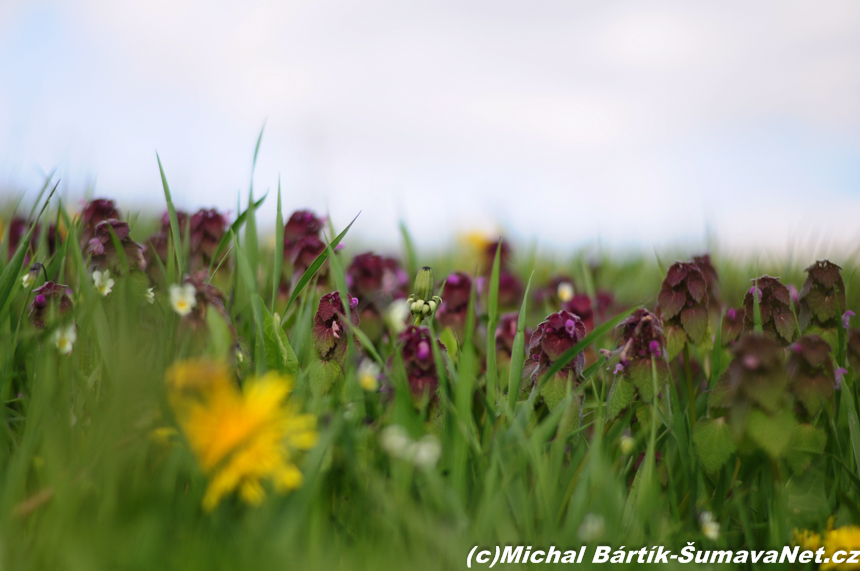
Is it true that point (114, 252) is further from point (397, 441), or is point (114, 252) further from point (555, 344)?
point (555, 344)

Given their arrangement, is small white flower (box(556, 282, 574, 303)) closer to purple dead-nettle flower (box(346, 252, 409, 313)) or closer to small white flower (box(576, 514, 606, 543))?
purple dead-nettle flower (box(346, 252, 409, 313))

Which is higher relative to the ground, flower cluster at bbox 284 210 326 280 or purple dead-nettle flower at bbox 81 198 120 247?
purple dead-nettle flower at bbox 81 198 120 247

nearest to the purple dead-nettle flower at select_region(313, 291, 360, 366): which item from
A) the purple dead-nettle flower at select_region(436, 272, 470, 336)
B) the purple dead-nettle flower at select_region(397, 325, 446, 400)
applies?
the purple dead-nettle flower at select_region(397, 325, 446, 400)

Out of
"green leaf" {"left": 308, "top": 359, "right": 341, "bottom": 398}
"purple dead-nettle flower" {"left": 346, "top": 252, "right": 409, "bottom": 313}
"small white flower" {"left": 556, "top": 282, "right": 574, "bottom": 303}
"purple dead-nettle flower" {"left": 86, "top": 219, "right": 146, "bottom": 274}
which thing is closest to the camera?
"green leaf" {"left": 308, "top": 359, "right": 341, "bottom": 398}

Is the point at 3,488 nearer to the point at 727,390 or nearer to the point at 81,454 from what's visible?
the point at 81,454

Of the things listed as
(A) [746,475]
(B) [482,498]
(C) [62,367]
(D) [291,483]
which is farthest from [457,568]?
(C) [62,367]

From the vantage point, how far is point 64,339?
1.65 m

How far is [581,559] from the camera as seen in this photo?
117 centimetres

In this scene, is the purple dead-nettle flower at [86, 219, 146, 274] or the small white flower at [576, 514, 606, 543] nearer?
the small white flower at [576, 514, 606, 543]

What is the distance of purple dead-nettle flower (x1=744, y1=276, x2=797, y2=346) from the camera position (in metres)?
1.79

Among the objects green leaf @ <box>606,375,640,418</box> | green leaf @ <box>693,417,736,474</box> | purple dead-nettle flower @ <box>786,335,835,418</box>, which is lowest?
green leaf @ <box>693,417,736,474</box>

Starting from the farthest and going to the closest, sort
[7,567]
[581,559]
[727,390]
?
[727,390] → [581,559] → [7,567]

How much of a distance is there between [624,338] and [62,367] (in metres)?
1.58

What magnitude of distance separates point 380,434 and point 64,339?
94 cm
